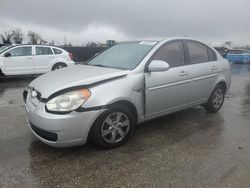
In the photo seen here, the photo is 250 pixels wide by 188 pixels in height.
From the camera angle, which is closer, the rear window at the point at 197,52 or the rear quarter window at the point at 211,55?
the rear window at the point at 197,52

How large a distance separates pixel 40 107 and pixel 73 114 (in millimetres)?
463

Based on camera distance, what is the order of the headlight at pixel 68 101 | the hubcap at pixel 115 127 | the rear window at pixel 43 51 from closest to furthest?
the headlight at pixel 68 101, the hubcap at pixel 115 127, the rear window at pixel 43 51

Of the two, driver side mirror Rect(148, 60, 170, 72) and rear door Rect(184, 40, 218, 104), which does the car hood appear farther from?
rear door Rect(184, 40, 218, 104)

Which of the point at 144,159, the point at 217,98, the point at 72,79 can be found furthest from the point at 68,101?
the point at 217,98

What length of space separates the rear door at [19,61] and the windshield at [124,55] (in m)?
6.30

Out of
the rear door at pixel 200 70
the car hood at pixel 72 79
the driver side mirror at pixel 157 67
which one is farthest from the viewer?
the rear door at pixel 200 70

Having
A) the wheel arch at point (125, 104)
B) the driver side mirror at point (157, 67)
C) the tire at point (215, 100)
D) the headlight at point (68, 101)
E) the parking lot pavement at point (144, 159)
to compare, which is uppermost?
the driver side mirror at point (157, 67)

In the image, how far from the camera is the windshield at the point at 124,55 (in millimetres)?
4121

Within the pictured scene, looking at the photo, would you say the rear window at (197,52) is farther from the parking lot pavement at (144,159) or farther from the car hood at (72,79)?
the car hood at (72,79)

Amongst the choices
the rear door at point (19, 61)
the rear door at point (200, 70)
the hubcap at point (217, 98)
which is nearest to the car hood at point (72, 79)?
the rear door at point (200, 70)

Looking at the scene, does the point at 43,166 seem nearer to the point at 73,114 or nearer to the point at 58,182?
the point at 58,182

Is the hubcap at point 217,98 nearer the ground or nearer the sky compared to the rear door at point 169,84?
nearer the ground

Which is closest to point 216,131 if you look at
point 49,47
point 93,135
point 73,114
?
point 93,135

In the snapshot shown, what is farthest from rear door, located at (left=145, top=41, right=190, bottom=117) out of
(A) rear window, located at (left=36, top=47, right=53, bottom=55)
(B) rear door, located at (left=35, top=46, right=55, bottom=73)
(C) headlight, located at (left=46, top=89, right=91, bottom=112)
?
(A) rear window, located at (left=36, top=47, right=53, bottom=55)
